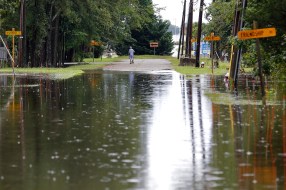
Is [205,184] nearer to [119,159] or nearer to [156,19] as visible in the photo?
[119,159]

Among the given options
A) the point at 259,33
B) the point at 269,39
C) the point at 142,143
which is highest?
the point at 259,33

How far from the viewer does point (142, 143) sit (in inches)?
538

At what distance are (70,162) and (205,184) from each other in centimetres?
265

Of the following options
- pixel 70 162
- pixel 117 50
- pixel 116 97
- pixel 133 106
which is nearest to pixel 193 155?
pixel 70 162

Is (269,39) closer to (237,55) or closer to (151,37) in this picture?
(237,55)

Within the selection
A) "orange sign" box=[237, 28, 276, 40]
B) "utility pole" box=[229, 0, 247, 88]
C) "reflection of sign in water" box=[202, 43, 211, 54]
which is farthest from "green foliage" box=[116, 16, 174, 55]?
"orange sign" box=[237, 28, 276, 40]

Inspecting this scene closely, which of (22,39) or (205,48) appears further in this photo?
(205,48)

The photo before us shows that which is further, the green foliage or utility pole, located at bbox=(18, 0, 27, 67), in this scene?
the green foliage

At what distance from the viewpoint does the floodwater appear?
1007 centimetres

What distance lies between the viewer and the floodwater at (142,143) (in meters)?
10.1

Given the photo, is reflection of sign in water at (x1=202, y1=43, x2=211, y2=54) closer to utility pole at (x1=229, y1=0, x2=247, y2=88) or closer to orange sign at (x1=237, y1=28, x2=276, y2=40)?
utility pole at (x1=229, y1=0, x2=247, y2=88)

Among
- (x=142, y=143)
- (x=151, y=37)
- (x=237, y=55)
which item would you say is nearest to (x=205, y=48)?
(x=151, y=37)

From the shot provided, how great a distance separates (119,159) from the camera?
11836 millimetres

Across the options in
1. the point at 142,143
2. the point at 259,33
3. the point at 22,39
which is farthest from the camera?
the point at 22,39
